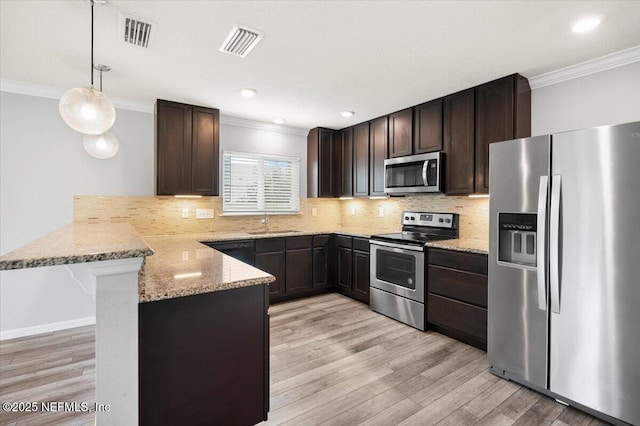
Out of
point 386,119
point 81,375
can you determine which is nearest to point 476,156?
point 386,119

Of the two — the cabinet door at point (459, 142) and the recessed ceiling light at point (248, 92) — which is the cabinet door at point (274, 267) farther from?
the cabinet door at point (459, 142)

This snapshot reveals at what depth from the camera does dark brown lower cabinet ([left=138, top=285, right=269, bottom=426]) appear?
4.45 feet

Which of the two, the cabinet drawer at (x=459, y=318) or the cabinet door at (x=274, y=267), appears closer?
the cabinet drawer at (x=459, y=318)

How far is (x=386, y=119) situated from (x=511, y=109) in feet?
5.19

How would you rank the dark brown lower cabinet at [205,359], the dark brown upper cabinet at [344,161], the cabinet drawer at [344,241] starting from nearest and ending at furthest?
the dark brown lower cabinet at [205,359]
the cabinet drawer at [344,241]
the dark brown upper cabinet at [344,161]

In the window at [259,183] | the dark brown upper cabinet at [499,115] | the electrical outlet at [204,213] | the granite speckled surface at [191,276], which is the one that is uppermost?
the dark brown upper cabinet at [499,115]

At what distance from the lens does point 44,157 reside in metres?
3.30

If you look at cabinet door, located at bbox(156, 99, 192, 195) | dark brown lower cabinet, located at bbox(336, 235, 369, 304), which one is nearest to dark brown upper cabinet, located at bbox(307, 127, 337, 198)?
dark brown lower cabinet, located at bbox(336, 235, 369, 304)

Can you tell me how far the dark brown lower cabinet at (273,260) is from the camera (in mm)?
3973

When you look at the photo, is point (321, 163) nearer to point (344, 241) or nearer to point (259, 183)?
point (259, 183)

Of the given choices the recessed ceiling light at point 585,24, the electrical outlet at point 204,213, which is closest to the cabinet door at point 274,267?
the electrical outlet at point 204,213

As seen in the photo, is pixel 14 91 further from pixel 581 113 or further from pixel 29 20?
pixel 581 113

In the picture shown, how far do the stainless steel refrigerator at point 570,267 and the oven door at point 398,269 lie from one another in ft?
2.90

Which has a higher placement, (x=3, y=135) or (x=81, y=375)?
(x=3, y=135)
